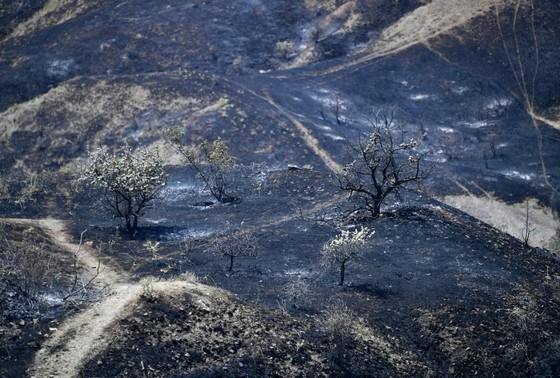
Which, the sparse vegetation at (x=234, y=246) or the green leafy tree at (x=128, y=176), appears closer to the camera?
the sparse vegetation at (x=234, y=246)

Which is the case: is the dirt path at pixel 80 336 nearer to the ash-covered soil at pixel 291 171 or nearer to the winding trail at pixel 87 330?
the winding trail at pixel 87 330

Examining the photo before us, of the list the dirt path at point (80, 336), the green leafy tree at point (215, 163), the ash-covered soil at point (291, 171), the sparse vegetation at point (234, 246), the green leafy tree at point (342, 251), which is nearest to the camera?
the dirt path at point (80, 336)

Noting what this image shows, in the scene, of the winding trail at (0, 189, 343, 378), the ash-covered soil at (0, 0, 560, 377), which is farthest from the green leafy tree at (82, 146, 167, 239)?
the winding trail at (0, 189, 343, 378)

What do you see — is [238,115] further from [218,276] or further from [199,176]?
[218,276]

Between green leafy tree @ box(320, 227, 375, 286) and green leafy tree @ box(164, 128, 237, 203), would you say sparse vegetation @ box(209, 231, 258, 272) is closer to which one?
green leafy tree @ box(320, 227, 375, 286)

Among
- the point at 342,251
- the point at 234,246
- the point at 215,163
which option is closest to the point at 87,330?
the point at 234,246

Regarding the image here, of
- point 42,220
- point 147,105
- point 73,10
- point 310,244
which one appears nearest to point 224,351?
point 310,244

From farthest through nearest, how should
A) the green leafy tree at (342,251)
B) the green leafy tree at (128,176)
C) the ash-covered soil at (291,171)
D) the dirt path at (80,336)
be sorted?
the green leafy tree at (128,176) < the green leafy tree at (342,251) < the ash-covered soil at (291,171) < the dirt path at (80,336)

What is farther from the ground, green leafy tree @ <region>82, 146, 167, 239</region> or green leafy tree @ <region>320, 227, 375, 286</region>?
green leafy tree @ <region>82, 146, 167, 239</region>

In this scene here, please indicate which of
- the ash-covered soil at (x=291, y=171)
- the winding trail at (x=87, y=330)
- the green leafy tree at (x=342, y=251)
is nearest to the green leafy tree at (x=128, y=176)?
the ash-covered soil at (x=291, y=171)
